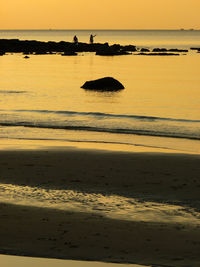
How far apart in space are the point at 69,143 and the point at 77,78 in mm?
33492

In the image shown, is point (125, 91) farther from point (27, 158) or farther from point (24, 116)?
point (27, 158)

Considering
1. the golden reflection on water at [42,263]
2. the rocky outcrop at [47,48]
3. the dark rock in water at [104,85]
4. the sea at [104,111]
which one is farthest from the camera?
the rocky outcrop at [47,48]

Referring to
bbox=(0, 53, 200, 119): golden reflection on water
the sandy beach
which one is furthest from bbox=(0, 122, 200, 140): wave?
bbox=(0, 53, 200, 119): golden reflection on water

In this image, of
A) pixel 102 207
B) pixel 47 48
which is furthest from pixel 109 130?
pixel 47 48

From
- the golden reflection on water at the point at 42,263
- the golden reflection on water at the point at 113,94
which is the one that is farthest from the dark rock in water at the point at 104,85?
the golden reflection on water at the point at 42,263

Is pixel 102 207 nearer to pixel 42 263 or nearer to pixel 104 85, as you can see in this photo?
pixel 42 263

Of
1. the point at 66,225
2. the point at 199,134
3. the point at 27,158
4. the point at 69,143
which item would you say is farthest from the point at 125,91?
the point at 66,225

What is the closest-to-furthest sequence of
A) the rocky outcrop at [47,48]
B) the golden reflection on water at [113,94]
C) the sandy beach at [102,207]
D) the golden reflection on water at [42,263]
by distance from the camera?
the golden reflection on water at [42,263] < the sandy beach at [102,207] < the golden reflection on water at [113,94] < the rocky outcrop at [47,48]

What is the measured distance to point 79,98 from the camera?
119ft

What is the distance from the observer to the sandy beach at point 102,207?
339 inches

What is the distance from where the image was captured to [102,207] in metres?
10.9

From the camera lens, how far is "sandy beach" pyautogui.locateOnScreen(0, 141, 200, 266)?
8617 millimetres

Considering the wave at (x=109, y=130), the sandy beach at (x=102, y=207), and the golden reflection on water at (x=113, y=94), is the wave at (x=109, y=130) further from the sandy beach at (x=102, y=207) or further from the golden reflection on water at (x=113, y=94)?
the golden reflection on water at (x=113, y=94)

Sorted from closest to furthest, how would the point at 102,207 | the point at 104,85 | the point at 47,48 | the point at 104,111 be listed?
the point at 102,207 → the point at 104,111 → the point at 104,85 → the point at 47,48
